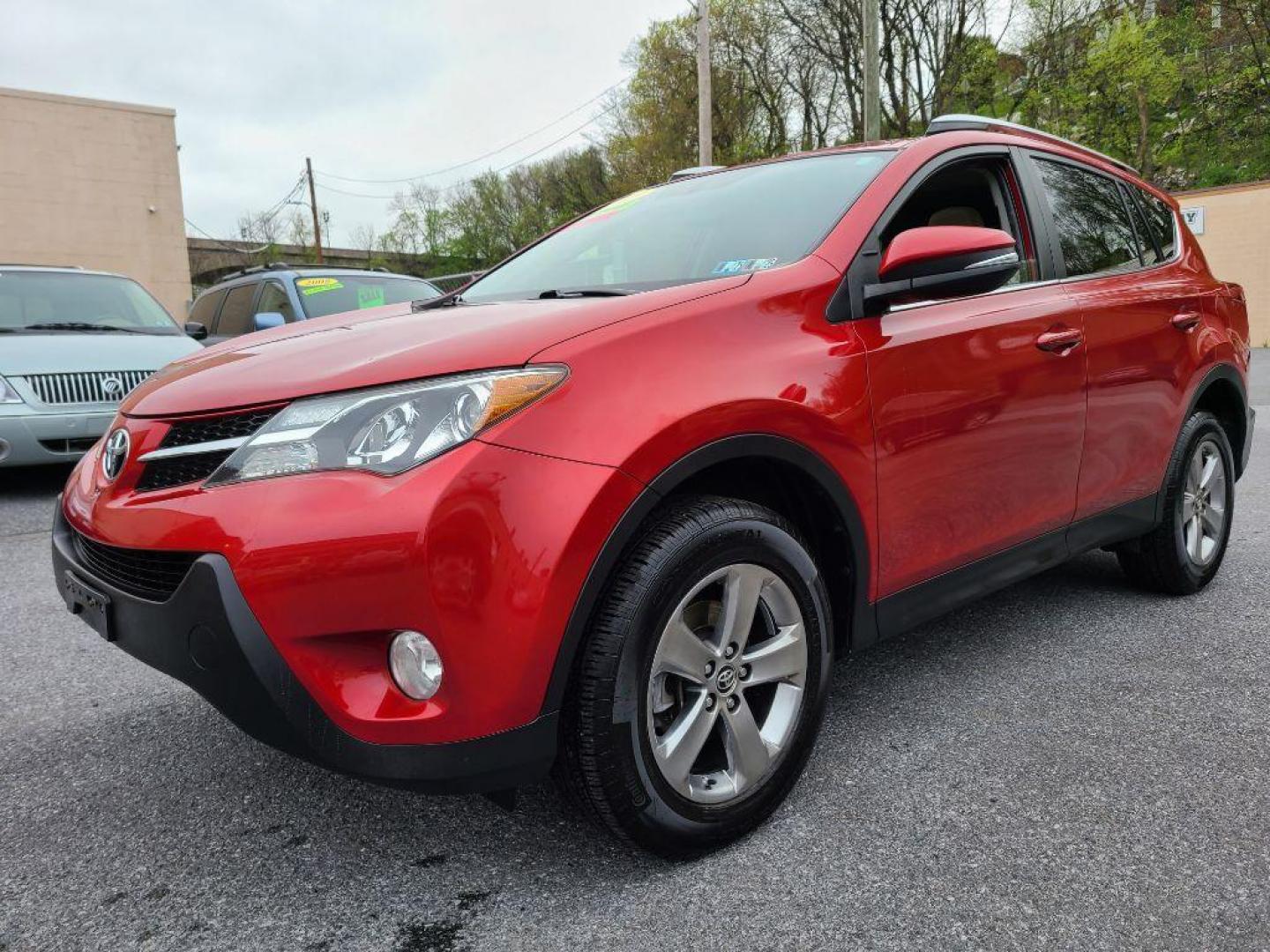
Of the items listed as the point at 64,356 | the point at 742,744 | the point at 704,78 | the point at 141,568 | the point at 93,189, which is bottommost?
the point at 742,744

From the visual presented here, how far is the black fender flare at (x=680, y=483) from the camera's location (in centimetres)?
172

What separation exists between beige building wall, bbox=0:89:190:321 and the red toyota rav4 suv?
1010 inches

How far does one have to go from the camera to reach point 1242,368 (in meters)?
3.94

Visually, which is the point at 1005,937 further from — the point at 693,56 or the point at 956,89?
the point at 693,56

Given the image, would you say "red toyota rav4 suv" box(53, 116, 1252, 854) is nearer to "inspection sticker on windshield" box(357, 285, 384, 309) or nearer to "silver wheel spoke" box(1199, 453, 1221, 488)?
"silver wheel spoke" box(1199, 453, 1221, 488)

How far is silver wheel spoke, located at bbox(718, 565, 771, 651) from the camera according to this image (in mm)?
1988

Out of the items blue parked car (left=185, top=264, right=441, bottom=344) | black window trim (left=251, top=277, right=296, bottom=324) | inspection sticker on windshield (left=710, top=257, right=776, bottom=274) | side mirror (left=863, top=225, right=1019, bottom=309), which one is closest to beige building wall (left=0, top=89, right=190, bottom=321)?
blue parked car (left=185, top=264, right=441, bottom=344)

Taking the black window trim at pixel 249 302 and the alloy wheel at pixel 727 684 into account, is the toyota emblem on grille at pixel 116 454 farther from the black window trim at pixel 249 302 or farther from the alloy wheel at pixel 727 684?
the black window trim at pixel 249 302

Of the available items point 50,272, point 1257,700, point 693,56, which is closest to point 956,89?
point 693,56

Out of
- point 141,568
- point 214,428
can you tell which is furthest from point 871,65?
point 141,568

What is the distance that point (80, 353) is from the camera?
241 inches

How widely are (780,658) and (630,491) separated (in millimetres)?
607

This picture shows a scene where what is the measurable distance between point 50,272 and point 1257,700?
26.2ft

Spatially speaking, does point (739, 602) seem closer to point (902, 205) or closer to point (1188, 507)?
point (902, 205)
